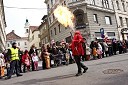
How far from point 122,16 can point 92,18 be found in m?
8.16

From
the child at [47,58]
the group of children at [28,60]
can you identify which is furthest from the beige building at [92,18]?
the group of children at [28,60]

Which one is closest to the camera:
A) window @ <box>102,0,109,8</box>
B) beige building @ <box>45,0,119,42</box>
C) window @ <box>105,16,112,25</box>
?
beige building @ <box>45,0,119,42</box>

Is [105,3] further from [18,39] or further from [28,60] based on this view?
[18,39]

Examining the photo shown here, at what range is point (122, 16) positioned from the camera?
42031mm

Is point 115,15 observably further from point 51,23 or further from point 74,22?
point 51,23

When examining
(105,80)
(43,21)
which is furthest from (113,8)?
(105,80)

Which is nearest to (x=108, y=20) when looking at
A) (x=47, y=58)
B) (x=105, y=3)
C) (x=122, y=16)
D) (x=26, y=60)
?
(x=105, y=3)

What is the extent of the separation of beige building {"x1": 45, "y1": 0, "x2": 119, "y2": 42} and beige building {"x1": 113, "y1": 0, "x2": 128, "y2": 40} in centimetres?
102

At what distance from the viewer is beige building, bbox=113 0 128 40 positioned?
132 feet

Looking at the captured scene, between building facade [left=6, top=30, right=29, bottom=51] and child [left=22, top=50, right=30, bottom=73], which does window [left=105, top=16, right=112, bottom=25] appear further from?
building facade [left=6, top=30, right=29, bottom=51]

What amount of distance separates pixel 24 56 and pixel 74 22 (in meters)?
20.6

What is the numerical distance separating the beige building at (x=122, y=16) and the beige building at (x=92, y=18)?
102 cm

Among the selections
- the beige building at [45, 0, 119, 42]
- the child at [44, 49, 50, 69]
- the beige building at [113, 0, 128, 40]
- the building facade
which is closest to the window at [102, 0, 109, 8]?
the beige building at [45, 0, 119, 42]

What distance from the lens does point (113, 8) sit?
40.5 metres
